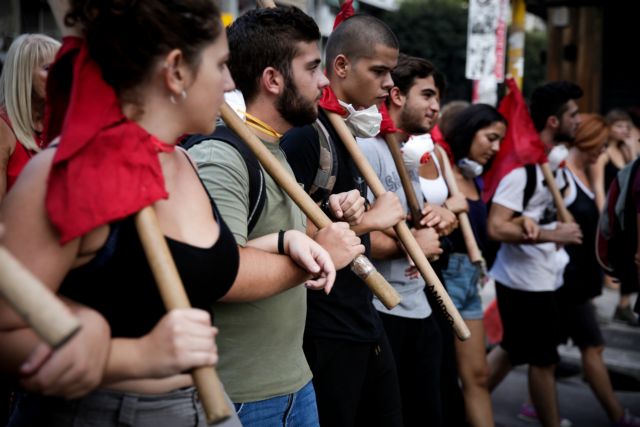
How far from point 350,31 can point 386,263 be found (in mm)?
1063

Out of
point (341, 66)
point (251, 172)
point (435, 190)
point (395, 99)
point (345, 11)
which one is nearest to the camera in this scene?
point (251, 172)

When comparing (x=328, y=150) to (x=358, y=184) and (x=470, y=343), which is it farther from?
(x=470, y=343)

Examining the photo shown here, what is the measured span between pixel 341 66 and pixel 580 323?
9.50 feet

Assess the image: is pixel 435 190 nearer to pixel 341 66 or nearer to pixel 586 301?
pixel 341 66

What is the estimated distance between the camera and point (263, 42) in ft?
8.74

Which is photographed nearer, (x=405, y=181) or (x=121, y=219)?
(x=121, y=219)

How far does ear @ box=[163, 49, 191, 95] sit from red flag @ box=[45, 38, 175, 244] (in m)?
0.11

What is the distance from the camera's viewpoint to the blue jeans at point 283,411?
7.72 feet

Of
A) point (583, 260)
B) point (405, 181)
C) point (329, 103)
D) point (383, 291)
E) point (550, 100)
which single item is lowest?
point (583, 260)

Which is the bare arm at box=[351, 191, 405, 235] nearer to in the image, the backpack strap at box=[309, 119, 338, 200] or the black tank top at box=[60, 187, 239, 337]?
the backpack strap at box=[309, 119, 338, 200]

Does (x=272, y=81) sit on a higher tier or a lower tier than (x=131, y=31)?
lower

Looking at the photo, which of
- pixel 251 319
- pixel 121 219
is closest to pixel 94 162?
pixel 121 219

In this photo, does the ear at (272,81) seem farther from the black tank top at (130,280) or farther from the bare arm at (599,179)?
the bare arm at (599,179)

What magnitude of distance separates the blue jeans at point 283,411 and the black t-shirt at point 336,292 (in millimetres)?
517
